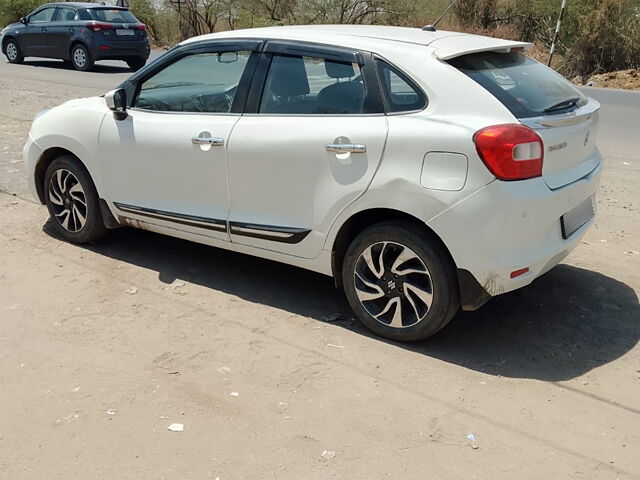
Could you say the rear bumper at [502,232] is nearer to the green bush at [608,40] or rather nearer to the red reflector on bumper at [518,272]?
the red reflector on bumper at [518,272]

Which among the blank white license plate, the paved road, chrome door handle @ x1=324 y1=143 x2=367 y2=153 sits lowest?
the paved road

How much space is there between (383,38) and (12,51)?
1951cm

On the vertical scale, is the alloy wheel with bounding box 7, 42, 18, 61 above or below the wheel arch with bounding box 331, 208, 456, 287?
below

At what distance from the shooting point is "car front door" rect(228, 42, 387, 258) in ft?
14.0

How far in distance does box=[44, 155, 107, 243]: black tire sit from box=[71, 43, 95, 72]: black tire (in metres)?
14.1

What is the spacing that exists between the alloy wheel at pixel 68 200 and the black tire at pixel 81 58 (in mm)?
14071

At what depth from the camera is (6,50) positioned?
2133 centimetres

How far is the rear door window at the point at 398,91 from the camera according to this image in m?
4.14

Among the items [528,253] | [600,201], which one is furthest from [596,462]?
[600,201]

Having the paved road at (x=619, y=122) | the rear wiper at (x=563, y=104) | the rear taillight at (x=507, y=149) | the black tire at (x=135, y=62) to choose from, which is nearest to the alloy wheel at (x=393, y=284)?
the rear taillight at (x=507, y=149)

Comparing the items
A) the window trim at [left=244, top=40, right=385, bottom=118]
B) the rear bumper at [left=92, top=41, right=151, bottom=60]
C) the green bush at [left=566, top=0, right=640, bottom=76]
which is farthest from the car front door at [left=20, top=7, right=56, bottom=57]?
the window trim at [left=244, top=40, right=385, bottom=118]

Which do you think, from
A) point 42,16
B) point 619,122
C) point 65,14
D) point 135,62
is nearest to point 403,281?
point 619,122

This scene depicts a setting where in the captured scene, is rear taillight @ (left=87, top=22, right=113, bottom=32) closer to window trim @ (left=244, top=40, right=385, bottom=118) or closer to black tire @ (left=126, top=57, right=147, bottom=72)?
black tire @ (left=126, top=57, right=147, bottom=72)

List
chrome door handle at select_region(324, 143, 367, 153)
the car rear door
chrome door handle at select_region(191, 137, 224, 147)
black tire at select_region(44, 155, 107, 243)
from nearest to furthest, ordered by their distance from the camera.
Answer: chrome door handle at select_region(324, 143, 367, 153)
chrome door handle at select_region(191, 137, 224, 147)
black tire at select_region(44, 155, 107, 243)
the car rear door
